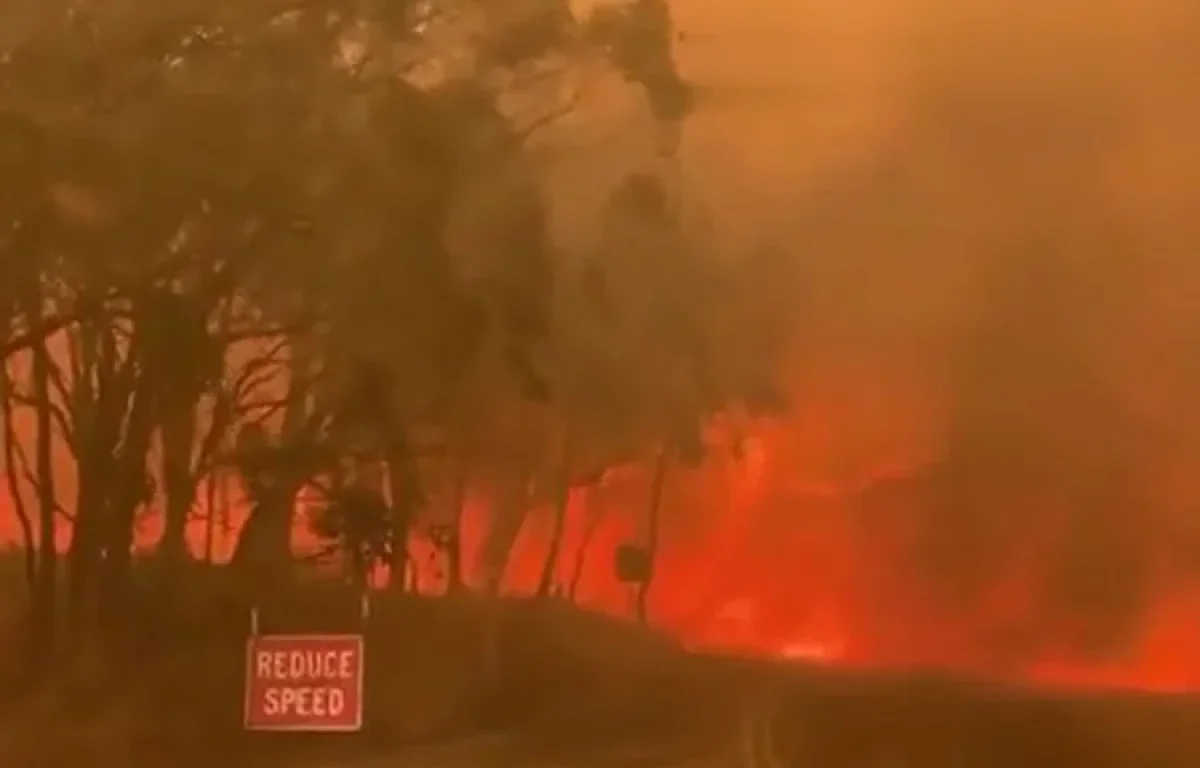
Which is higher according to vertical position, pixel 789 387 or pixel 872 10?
pixel 872 10

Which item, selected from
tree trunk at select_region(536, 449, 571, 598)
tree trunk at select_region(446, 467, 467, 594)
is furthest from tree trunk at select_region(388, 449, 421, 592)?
tree trunk at select_region(536, 449, 571, 598)

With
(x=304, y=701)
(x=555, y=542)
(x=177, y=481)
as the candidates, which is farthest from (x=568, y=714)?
(x=177, y=481)

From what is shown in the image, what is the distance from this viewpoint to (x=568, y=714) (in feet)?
5.31

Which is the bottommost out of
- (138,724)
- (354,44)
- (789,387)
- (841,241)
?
(138,724)

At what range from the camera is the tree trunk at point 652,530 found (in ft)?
5.31

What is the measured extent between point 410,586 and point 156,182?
20.6 inches

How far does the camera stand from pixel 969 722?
5.27 feet

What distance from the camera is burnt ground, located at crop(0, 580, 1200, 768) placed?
5.25ft

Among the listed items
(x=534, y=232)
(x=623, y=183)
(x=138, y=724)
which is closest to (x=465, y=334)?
(x=534, y=232)

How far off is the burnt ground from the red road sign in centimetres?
1

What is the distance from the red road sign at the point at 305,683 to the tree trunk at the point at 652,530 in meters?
0.31

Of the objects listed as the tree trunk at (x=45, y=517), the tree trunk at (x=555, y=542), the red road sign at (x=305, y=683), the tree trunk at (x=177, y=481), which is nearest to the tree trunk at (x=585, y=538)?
the tree trunk at (x=555, y=542)

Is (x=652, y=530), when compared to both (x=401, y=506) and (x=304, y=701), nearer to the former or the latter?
(x=401, y=506)

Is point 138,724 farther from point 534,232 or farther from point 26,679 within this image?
point 534,232
